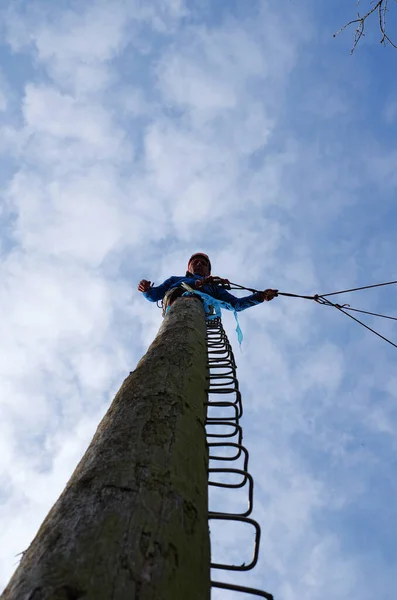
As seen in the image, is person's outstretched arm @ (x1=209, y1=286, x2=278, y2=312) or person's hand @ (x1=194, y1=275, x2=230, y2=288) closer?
person's hand @ (x1=194, y1=275, x2=230, y2=288)

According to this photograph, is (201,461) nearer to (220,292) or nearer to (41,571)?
(41,571)

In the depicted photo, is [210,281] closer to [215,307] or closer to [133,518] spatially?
[215,307]

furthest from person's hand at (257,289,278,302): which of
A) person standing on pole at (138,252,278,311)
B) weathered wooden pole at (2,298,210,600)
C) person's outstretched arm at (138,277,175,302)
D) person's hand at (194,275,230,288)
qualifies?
weathered wooden pole at (2,298,210,600)

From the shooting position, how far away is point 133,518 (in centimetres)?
112

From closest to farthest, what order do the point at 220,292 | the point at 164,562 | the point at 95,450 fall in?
the point at 164,562, the point at 95,450, the point at 220,292

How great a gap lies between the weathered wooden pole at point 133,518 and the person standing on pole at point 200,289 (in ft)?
11.6

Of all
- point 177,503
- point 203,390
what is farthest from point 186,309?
point 177,503

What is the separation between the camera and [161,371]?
2107mm

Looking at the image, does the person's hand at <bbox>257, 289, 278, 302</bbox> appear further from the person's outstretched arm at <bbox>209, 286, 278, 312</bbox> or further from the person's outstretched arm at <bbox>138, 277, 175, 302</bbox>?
the person's outstretched arm at <bbox>138, 277, 175, 302</bbox>

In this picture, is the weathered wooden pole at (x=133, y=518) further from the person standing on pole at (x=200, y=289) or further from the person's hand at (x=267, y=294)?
the person's hand at (x=267, y=294)

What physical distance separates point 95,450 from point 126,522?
1.40 ft

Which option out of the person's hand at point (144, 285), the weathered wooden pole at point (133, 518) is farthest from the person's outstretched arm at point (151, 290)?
the weathered wooden pole at point (133, 518)

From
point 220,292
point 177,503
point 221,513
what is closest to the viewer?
point 177,503

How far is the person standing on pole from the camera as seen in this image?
5398 millimetres
